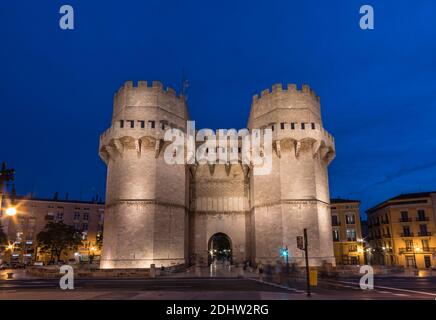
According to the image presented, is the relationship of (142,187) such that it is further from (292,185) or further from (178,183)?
(292,185)

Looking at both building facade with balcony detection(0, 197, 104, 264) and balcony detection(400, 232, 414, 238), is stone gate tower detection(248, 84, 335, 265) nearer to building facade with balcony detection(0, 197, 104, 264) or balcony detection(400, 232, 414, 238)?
balcony detection(400, 232, 414, 238)

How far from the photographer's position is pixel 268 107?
36.2 metres

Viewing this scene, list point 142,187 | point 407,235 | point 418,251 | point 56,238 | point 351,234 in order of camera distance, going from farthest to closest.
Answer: point 351,234 < point 56,238 < point 407,235 < point 418,251 < point 142,187

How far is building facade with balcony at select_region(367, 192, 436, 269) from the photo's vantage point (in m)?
51.5

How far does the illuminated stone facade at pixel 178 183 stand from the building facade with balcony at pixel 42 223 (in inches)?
1407

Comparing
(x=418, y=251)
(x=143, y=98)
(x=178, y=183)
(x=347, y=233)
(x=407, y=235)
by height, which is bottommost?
(x=418, y=251)

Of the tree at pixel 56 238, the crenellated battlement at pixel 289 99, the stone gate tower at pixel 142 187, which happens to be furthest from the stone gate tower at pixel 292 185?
the tree at pixel 56 238

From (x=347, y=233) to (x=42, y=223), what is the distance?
59.8 meters

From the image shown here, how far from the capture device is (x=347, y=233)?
58.4 m

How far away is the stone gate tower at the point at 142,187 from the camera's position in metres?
31.6

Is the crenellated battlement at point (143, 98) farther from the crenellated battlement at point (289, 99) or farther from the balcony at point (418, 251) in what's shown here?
the balcony at point (418, 251)

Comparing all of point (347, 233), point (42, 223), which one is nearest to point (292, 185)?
point (347, 233)

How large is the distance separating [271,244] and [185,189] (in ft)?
36.6
